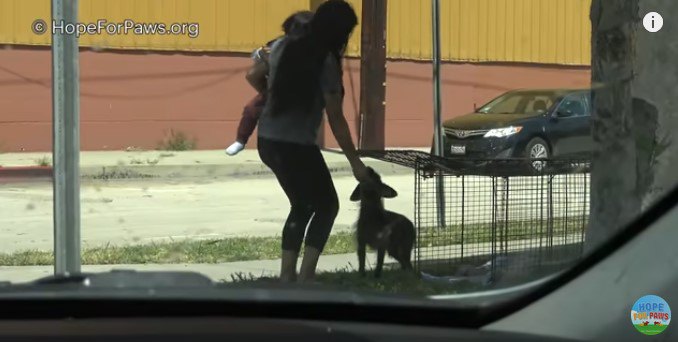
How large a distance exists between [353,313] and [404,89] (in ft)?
5.67

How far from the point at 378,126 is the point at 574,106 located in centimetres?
83

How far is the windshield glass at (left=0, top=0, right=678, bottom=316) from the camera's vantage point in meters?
3.14

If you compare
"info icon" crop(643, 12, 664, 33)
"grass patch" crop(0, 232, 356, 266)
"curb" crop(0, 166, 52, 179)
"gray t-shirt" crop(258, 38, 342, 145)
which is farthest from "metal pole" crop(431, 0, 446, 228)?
"curb" crop(0, 166, 52, 179)

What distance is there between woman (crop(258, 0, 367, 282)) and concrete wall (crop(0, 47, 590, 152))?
0.29ft

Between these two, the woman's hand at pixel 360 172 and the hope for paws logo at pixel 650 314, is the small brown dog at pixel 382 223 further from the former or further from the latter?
the hope for paws logo at pixel 650 314

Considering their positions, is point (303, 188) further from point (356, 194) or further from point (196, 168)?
point (196, 168)

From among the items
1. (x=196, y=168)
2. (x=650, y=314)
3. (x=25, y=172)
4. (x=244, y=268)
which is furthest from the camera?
(x=196, y=168)

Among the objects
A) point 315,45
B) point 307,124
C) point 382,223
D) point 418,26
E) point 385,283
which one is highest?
point 418,26

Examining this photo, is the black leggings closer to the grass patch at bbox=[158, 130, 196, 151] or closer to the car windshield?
the car windshield

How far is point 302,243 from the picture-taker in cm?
372

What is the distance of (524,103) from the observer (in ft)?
11.4

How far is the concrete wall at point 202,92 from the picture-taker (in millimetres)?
3521

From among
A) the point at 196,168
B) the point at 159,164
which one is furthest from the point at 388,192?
the point at 196,168

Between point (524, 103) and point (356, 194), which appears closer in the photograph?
point (524, 103)
